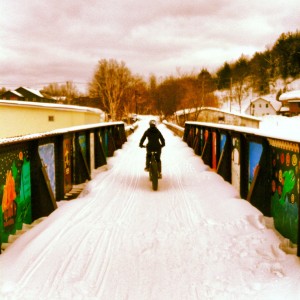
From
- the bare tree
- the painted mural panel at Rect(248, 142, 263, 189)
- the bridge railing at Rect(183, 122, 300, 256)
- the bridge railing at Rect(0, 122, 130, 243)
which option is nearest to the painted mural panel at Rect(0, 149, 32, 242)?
the bridge railing at Rect(0, 122, 130, 243)

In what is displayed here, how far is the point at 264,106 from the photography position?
327ft

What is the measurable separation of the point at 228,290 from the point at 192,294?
363 mm

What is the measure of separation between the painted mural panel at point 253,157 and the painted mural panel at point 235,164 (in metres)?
1.20

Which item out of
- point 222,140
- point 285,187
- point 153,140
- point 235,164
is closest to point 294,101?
point 222,140

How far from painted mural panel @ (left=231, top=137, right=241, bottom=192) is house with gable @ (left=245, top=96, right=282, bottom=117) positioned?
299ft

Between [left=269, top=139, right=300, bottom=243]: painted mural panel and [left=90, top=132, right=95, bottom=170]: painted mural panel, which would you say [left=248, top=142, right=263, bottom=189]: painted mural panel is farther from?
[left=90, top=132, right=95, bottom=170]: painted mural panel

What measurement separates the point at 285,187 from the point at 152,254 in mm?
2055

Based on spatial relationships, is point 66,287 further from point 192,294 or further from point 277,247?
point 277,247

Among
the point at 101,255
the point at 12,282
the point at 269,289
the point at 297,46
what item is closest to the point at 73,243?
the point at 101,255

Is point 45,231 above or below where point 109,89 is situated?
below

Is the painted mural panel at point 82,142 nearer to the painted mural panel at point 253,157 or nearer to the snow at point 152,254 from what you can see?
the snow at point 152,254

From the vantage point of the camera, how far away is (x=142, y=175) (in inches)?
440

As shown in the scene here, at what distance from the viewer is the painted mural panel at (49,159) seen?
6752 mm

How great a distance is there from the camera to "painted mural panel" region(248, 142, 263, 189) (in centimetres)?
660
